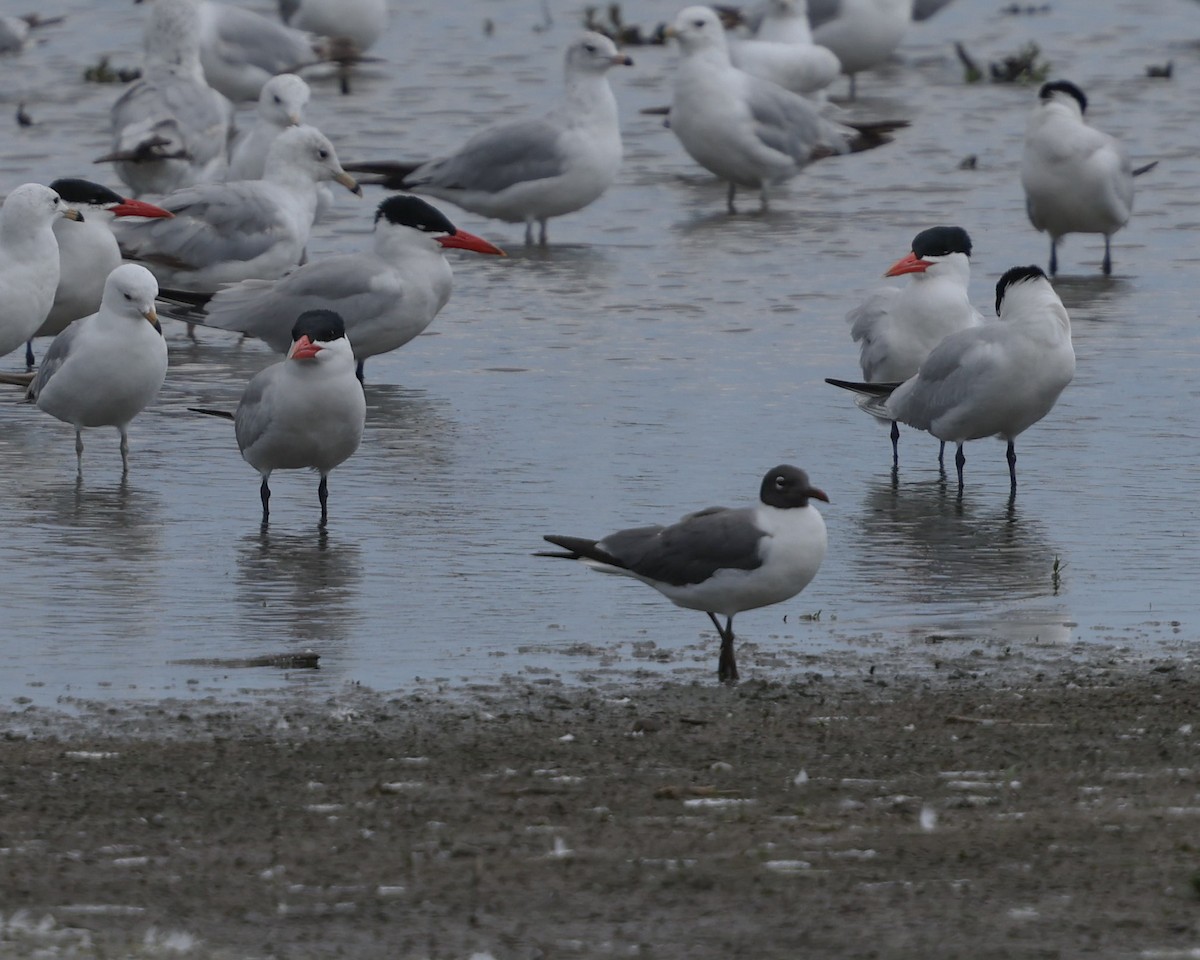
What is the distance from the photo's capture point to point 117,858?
488 centimetres

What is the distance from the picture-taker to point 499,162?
51.6 ft

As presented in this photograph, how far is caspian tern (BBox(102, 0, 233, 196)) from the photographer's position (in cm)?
1557

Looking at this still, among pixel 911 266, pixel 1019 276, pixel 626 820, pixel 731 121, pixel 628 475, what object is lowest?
pixel 628 475

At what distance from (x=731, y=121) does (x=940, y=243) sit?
22.3 feet

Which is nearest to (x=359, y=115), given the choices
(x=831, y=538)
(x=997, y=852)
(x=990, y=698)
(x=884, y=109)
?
(x=884, y=109)

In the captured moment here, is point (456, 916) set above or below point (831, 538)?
above

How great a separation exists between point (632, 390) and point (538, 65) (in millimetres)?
13070

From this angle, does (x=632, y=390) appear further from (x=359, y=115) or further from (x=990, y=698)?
(x=359, y=115)

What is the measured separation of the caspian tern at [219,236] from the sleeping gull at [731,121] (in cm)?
455

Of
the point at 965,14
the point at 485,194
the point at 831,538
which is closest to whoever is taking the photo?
the point at 831,538

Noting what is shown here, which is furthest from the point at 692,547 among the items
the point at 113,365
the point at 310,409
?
the point at 113,365

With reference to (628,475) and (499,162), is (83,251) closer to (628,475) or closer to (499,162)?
(628,475)

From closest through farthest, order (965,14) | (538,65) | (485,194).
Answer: (485,194), (538,65), (965,14)

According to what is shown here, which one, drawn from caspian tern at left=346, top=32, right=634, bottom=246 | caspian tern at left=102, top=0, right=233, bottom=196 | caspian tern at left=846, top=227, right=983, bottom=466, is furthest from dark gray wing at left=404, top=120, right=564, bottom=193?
caspian tern at left=846, top=227, right=983, bottom=466
